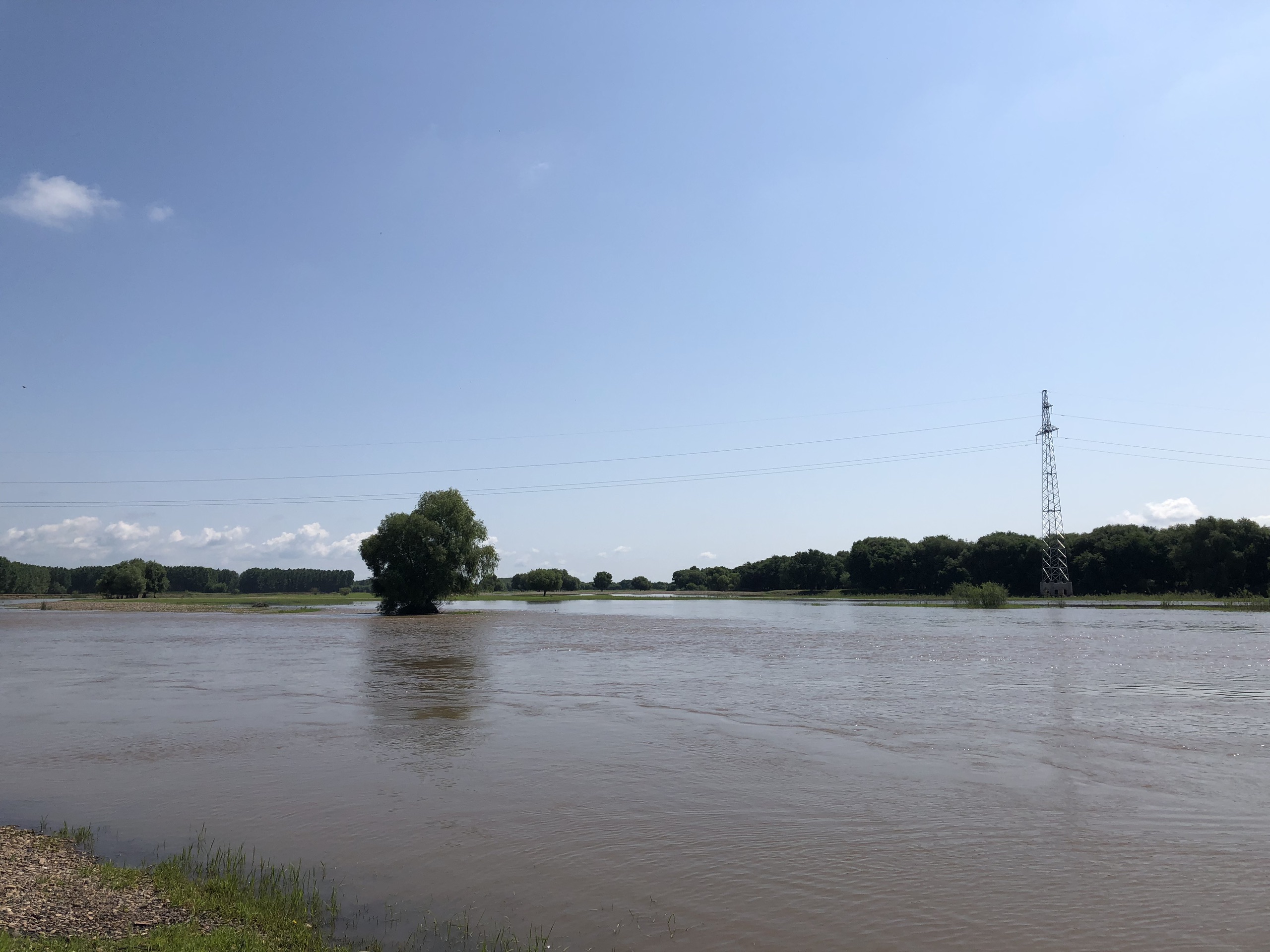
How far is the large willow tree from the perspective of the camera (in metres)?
79.1

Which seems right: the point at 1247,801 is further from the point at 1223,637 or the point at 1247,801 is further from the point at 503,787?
the point at 1223,637

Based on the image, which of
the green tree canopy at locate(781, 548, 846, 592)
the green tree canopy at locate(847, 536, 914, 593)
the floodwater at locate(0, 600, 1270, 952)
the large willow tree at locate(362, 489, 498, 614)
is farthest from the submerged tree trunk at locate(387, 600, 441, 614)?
the green tree canopy at locate(781, 548, 846, 592)

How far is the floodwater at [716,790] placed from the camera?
8.38 meters

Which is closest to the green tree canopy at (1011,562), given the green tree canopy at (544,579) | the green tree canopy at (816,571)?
the green tree canopy at (816,571)

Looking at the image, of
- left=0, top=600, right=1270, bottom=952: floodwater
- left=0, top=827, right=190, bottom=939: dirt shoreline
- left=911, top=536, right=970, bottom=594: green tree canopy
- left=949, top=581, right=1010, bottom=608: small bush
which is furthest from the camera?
left=911, top=536, right=970, bottom=594: green tree canopy

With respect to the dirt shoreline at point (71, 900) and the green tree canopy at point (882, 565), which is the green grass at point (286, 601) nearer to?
the green tree canopy at point (882, 565)

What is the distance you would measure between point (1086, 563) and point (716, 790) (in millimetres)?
116336

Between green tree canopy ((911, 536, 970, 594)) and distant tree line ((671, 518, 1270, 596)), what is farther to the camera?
green tree canopy ((911, 536, 970, 594))

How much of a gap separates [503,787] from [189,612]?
8912cm

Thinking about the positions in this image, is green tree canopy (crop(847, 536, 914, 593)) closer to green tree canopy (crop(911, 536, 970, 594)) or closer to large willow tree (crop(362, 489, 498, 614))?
green tree canopy (crop(911, 536, 970, 594))

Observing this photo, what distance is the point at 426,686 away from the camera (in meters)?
26.8

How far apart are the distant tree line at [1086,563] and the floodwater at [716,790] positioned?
3037 inches

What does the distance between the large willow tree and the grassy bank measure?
233 feet

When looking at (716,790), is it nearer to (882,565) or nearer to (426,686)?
(426,686)
